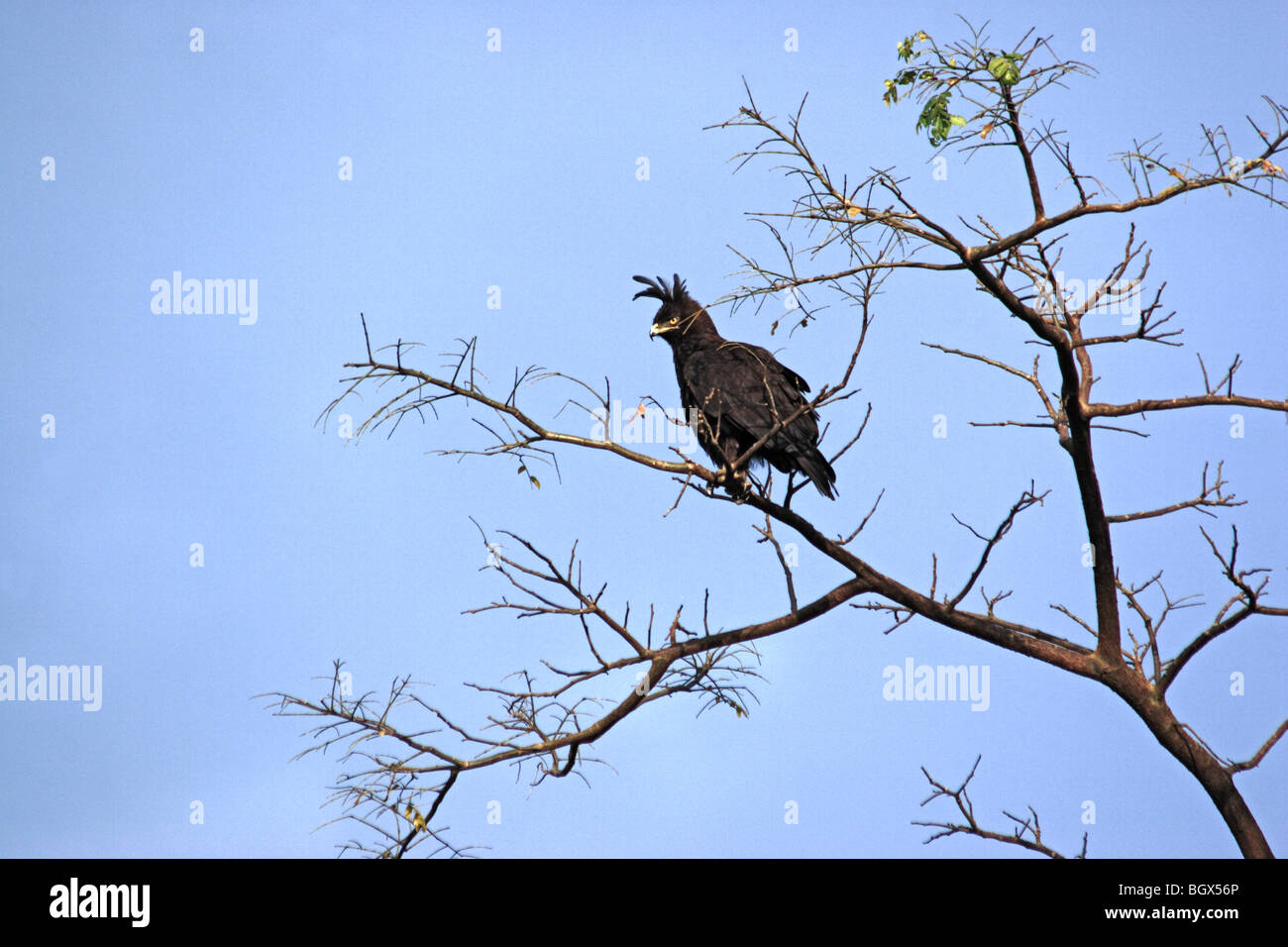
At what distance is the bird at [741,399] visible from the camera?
23.5ft

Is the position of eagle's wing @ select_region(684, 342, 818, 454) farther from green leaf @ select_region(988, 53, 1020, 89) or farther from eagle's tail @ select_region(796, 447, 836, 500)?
green leaf @ select_region(988, 53, 1020, 89)

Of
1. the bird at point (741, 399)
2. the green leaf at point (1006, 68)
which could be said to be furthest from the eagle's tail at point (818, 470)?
the green leaf at point (1006, 68)

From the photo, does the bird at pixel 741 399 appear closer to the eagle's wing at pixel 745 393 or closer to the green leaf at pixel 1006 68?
the eagle's wing at pixel 745 393

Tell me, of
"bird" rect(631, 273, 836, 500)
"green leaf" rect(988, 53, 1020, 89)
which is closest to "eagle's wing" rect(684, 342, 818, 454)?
"bird" rect(631, 273, 836, 500)

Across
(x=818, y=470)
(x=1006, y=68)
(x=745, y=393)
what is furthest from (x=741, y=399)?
(x=1006, y=68)

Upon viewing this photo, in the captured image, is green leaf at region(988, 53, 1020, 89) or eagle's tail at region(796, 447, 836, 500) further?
eagle's tail at region(796, 447, 836, 500)

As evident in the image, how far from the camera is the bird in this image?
7.16m

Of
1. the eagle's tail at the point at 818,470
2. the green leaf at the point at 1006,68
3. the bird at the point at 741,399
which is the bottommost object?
the eagle's tail at the point at 818,470

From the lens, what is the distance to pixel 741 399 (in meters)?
7.79

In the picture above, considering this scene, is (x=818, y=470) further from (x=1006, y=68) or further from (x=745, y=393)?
(x=1006, y=68)
